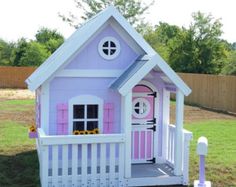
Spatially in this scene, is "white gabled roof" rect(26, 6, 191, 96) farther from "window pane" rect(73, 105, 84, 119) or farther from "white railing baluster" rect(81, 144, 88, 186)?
"white railing baluster" rect(81, 144, 88, 186)

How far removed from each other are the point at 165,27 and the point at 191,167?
83.7m

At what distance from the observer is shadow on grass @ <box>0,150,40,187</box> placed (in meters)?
8.91

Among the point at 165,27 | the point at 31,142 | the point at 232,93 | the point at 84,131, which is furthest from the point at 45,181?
the point at 165,27

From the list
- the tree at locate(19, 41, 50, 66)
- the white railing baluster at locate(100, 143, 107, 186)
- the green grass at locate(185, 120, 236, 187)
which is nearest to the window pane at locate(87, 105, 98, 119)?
the white railing baluster at locate(100, 143, 107, 186)

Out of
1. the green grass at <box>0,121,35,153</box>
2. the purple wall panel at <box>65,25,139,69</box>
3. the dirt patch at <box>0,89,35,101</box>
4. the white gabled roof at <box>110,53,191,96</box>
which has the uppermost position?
the purple wall panel at <box>65,25,139,69</box>

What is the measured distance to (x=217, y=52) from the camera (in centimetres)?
4438

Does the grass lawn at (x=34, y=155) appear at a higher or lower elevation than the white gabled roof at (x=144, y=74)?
lower

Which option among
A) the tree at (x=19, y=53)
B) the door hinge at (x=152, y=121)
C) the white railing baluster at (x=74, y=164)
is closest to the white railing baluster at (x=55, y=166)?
the white railing baluster at (x=74, y=164)

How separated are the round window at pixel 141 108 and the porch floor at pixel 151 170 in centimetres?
124

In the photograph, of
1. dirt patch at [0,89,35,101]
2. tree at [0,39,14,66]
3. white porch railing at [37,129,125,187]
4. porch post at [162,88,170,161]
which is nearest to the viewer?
white porch railing at [37,129,125,187]

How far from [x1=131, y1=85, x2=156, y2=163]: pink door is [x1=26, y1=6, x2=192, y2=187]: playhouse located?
0.02 metres

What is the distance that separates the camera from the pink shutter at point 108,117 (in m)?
9.58

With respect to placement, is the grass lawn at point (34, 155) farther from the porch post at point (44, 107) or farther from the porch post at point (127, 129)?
the porch post at point (127, 129)

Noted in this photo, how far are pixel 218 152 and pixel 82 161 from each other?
18.9 feet
